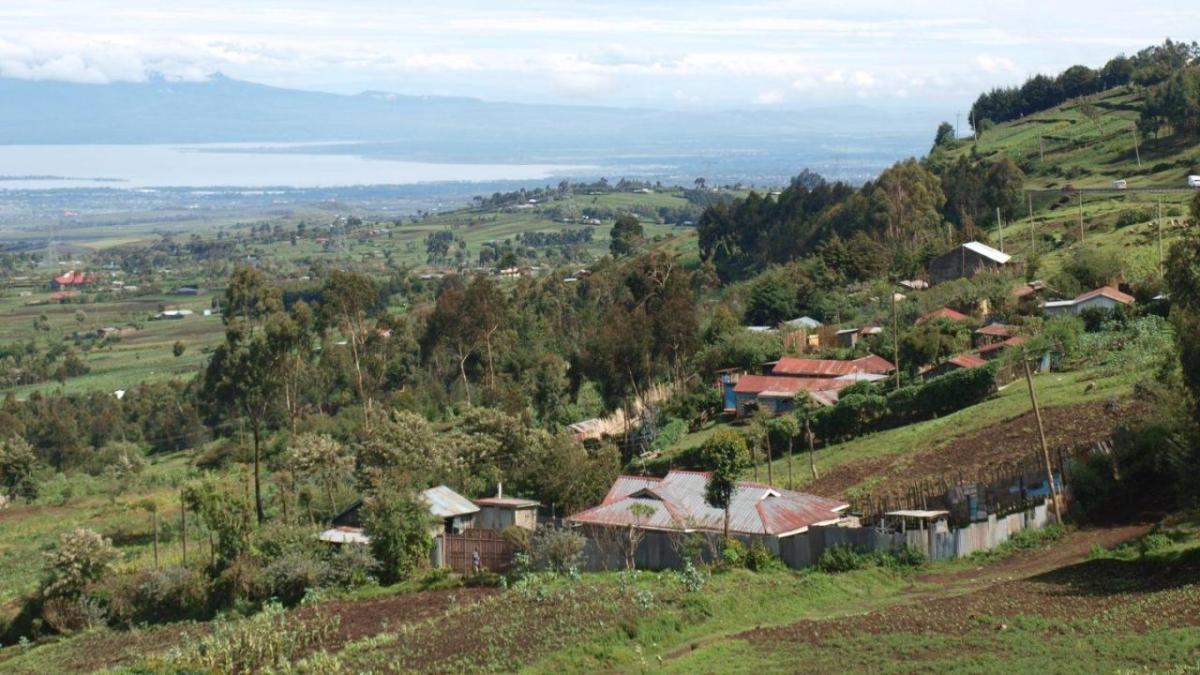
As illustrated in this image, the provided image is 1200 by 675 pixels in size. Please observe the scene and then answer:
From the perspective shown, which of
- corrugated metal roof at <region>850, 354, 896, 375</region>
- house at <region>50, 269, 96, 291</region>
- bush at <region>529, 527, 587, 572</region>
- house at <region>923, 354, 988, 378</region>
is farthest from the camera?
house at <region>50, 269, 96, 291</region>

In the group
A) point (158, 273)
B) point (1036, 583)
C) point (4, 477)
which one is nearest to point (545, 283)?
point (4, 477)

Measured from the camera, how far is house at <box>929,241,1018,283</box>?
172 feet

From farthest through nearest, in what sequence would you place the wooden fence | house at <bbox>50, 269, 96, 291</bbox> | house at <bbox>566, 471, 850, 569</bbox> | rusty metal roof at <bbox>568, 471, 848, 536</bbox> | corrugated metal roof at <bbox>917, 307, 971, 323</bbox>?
house at <bbox>50, 269, 96, 291</bbox>, corrugated metal roof at <bbox>917, 307, 971, 323</bbox>, the wooden fence, rusty metal roof at <bbox>568, 471, 848, 536</bbox>, house at <bbox>566, 471, 850, 569</bbox>

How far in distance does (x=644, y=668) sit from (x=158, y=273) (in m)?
128

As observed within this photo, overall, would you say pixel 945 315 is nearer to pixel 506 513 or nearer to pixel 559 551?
pixel 506 513

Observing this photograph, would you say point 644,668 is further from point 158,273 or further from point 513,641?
point 158,273

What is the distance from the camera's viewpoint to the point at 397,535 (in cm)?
2588

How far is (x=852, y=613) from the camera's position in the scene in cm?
1961

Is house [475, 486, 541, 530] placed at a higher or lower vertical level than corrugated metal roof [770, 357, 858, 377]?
lower

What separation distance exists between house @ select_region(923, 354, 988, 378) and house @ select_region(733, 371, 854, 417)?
2.14m

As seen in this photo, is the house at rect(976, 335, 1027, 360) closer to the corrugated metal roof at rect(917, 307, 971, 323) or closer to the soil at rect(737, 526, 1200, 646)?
the corrugated metal roof at rect(917, 307, 971, 323)

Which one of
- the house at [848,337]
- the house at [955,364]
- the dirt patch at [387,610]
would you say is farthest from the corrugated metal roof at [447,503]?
the house at [848,337]

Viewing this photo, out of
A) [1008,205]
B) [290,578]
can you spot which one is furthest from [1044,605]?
[1008,205]

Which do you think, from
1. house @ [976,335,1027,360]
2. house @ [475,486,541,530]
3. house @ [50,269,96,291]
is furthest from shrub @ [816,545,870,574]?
house @ [50,269,96,291]
